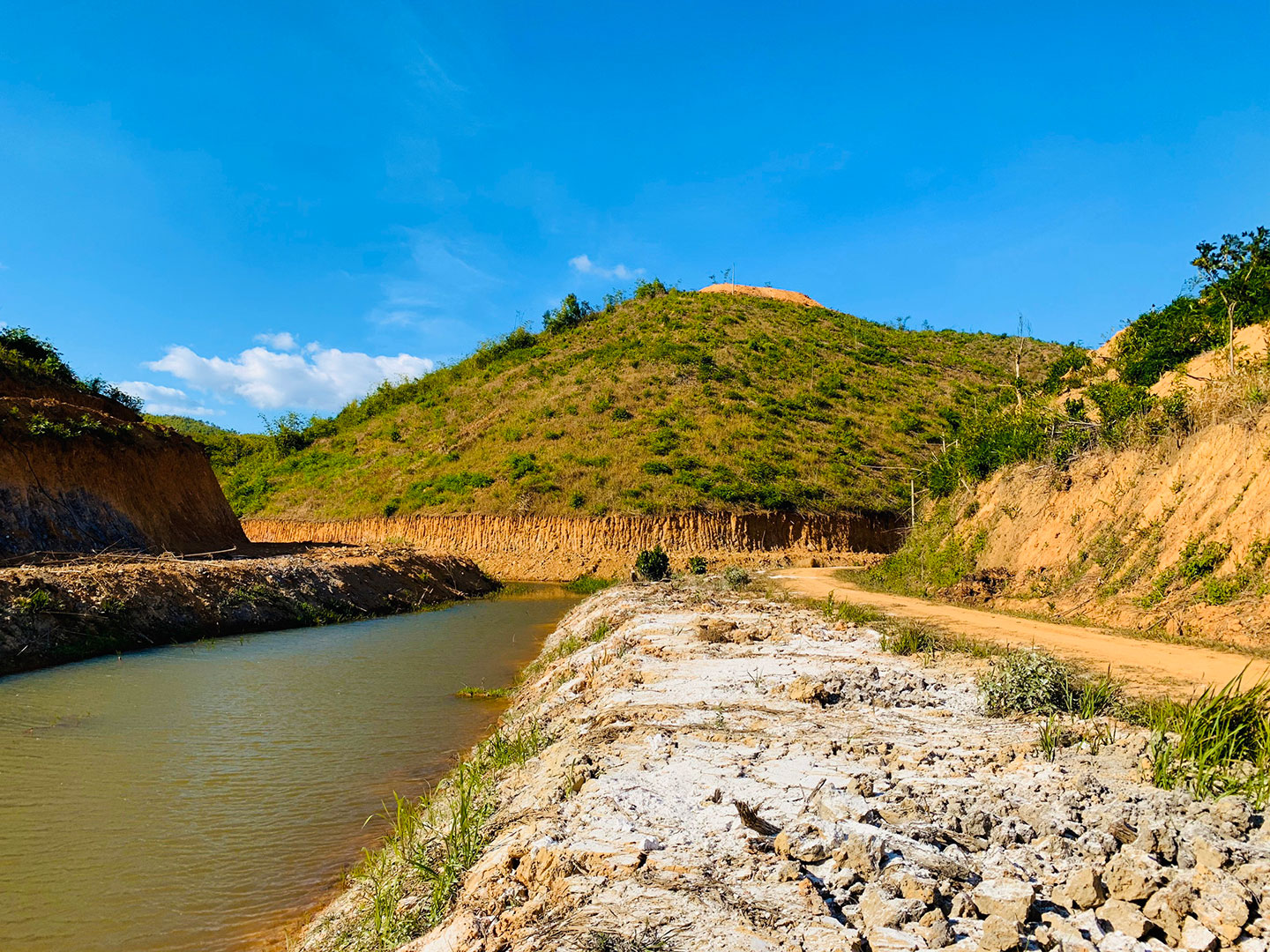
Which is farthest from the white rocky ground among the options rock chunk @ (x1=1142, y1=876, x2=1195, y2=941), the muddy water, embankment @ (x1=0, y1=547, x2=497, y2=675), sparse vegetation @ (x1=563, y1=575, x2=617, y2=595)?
sparse vegetation @ (x1=563, y1=575, x2=617, y2=595)

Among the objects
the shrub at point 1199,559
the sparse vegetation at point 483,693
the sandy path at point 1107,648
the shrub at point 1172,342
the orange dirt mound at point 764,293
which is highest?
the orange dirt mound at point 764,293

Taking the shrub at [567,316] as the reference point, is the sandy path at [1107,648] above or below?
below

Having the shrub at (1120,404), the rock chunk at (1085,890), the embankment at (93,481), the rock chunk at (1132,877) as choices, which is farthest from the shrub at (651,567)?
the rock chunk at (1085,890)

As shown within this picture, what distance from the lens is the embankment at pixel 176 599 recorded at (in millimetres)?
12969

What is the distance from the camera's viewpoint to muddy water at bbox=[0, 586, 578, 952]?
16.4ft

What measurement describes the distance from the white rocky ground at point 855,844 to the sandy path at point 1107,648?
2.57 m

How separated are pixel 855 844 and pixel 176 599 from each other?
17162 mm

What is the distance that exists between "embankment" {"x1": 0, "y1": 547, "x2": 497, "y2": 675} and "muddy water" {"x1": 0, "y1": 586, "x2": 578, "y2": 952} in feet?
3.20

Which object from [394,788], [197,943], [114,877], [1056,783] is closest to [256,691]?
[394,788]

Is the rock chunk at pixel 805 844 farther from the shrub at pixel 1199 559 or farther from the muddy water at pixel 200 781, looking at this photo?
the shrub at pixel 1199 559

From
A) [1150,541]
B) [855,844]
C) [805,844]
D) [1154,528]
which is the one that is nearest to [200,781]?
[805,844]

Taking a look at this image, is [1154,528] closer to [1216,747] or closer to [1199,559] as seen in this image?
[1199,559]

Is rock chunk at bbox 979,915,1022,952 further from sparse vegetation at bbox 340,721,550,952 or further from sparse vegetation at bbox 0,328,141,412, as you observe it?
sparse vegetation at bbox 0,328,141,412

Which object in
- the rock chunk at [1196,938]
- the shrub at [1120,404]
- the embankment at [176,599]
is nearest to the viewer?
the rock chunk at [1196,938]
